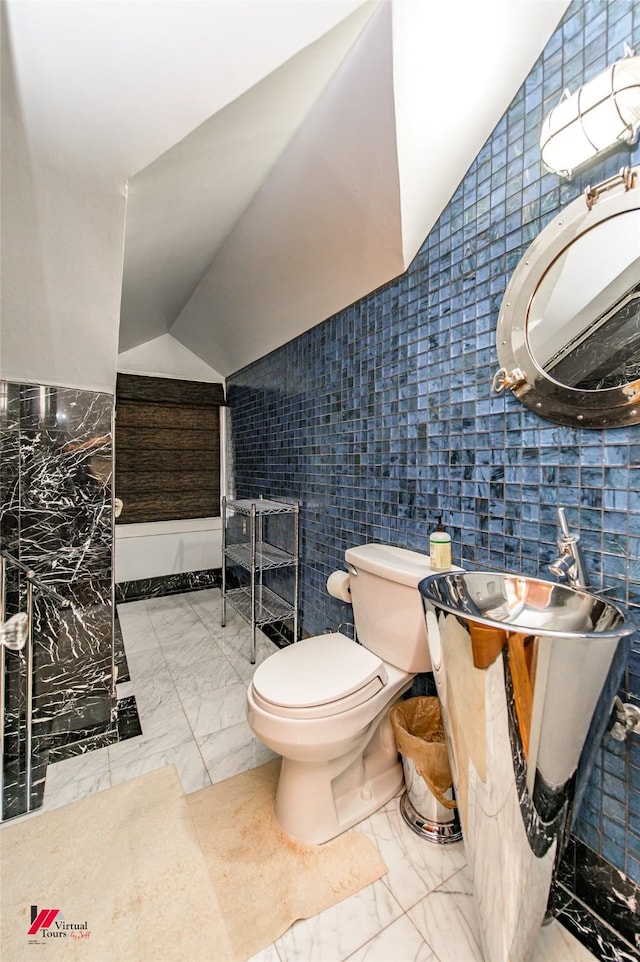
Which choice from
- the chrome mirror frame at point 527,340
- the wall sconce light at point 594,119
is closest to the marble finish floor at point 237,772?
the chrome mirror frame at point 527,340

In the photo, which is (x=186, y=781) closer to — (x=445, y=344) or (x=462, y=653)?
(x=462, y=653)

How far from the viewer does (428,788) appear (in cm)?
126

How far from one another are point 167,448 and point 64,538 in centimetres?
187

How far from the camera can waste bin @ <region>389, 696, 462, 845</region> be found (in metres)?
1.25

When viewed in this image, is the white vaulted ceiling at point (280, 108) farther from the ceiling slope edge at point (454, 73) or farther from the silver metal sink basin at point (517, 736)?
the silver metal sink basin at point (517, 736)

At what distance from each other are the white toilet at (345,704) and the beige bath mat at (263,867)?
0.06 meters

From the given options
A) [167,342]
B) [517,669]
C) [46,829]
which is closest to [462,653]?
[517,669]

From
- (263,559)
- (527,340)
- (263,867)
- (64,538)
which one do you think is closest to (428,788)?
(263,867)

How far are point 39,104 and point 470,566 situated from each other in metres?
1.73

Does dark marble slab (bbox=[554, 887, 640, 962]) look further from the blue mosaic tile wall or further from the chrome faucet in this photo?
the chrome faucet

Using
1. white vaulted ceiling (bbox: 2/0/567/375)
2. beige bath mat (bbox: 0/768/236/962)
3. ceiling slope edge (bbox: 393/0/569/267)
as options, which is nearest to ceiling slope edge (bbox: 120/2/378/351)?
white vaulted ceiling (bbox: 2/0/567/375)

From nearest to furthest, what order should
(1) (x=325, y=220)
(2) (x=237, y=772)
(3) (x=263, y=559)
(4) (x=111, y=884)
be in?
(4) (x=111, y=884)
(2) (x=237, y=772)
(1) (x=325, y=220)
(3) (x=263, y=559)

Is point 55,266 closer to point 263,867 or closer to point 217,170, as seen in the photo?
point 217,170

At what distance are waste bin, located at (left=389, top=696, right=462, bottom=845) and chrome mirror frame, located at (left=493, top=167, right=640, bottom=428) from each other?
43.9 inches
